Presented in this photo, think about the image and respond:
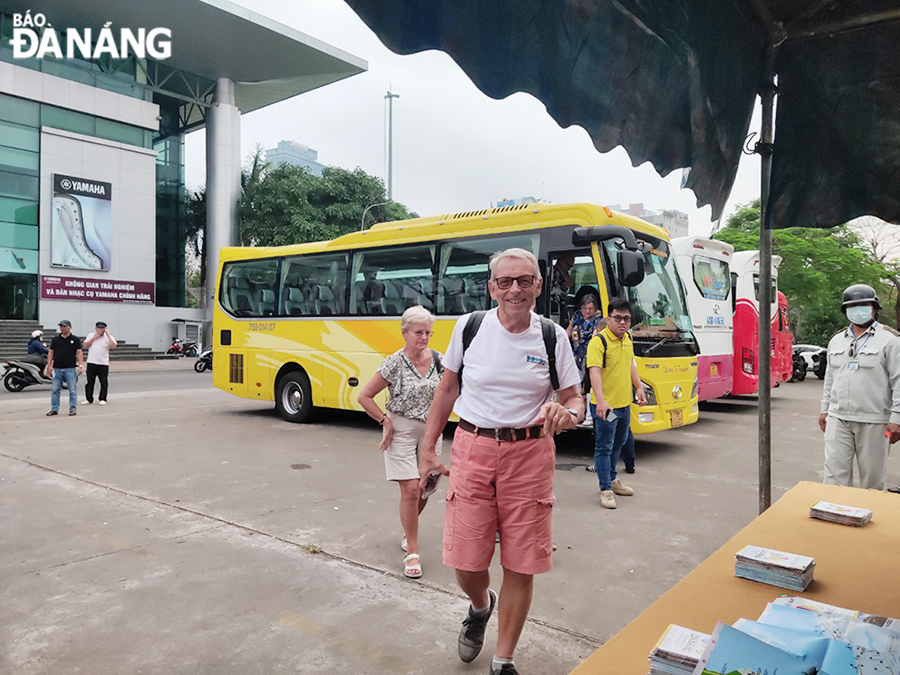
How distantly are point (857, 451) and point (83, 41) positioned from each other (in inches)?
1413

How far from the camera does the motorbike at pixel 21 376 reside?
1583 centimetres

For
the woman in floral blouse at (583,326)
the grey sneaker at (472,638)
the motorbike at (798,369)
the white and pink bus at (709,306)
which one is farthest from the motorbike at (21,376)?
the motorbike at (798,369)

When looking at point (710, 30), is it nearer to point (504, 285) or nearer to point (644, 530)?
point (504, 285)

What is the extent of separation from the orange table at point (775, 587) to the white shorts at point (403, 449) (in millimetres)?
2053

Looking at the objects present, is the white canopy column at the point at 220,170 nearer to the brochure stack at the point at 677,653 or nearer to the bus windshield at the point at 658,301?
the bus windshield at the point at 658,301

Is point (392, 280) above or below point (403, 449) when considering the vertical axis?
above

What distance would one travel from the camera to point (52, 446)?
8.67 metres

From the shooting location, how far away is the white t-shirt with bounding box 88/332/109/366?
1308cm

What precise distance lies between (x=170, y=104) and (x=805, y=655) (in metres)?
43.5

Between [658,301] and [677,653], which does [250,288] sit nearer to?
[658,301]

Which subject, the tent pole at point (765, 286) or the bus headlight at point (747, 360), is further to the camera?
the bus headlight at point (747, 360)

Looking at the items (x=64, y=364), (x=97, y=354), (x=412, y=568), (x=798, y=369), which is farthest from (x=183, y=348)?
(x=412, y=568)

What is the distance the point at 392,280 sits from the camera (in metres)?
9.95

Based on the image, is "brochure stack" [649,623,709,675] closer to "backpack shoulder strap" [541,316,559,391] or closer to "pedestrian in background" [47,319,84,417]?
"backpack shoulder strap" [541,316,559,391]
